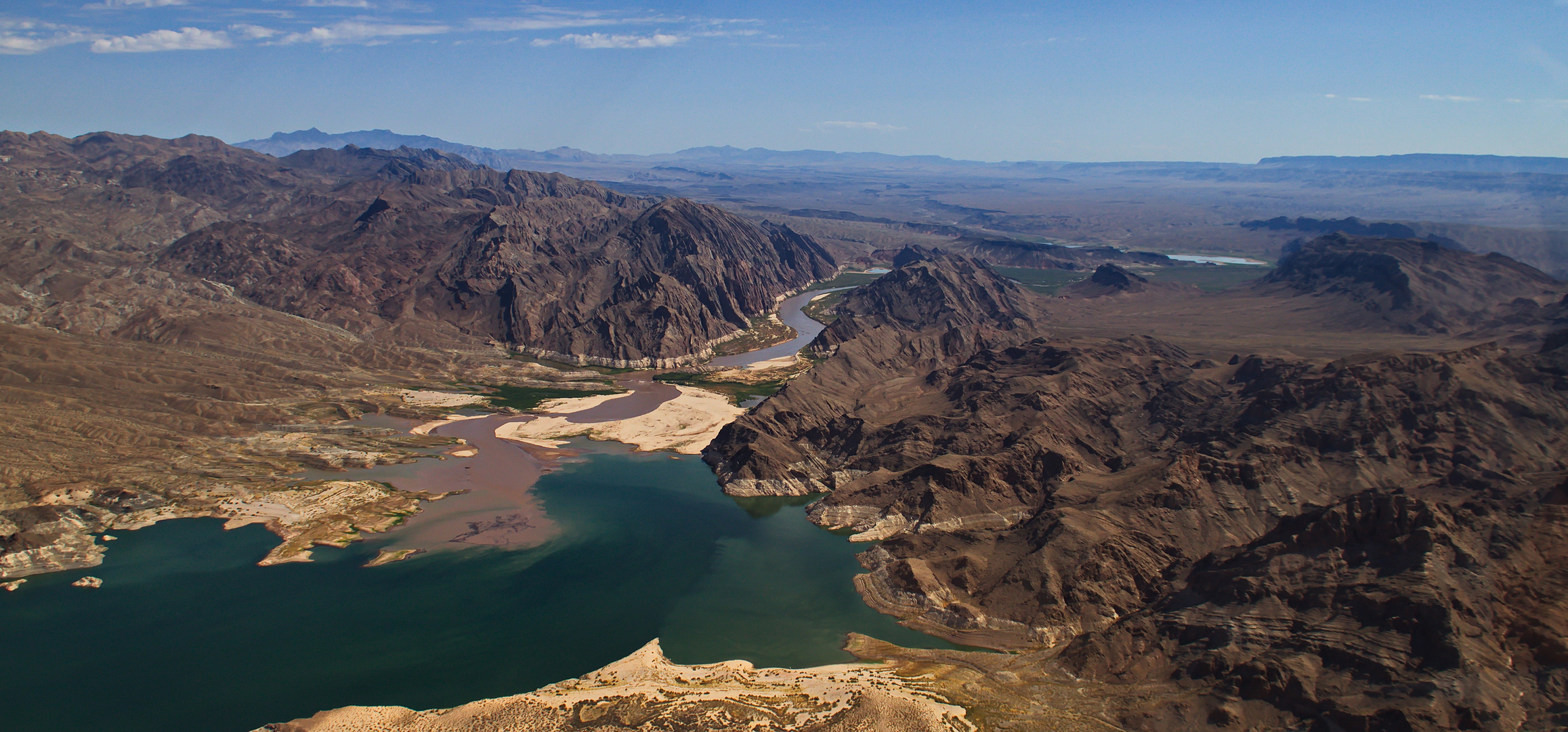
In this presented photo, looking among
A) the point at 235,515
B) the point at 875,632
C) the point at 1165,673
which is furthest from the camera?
the point at 235,515

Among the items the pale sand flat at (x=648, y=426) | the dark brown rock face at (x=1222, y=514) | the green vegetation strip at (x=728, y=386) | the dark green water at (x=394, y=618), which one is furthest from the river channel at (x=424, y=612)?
the green vegetation strip at (x=728, y=386)

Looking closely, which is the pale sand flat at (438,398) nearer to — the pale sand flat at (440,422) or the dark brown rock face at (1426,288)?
the pale sand flat at (440,422)

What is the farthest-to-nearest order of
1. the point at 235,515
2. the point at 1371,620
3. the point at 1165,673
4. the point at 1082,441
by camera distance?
the point at 1082,441, the point at 235,515, the point at 1165,673, the point at 1371,620

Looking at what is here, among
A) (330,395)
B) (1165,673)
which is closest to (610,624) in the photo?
(1165,673)

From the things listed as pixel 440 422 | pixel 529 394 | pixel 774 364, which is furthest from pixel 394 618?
pixel 774 364

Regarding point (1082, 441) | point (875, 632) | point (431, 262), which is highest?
point (431, 262)

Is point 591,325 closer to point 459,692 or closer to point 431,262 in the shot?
point 431,262

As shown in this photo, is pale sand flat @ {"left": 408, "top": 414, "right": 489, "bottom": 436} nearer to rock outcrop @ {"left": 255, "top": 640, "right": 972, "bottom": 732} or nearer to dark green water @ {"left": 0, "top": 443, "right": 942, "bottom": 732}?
dark green water @ {"left": 0, "top": 443, "right": 942, "bottom": 732}
